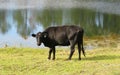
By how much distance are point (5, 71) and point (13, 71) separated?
10.1 inches

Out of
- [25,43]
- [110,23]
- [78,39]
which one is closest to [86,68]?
[78,39]

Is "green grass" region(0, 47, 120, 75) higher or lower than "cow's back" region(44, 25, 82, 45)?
lower

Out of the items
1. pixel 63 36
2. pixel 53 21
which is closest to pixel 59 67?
pixel 63 36

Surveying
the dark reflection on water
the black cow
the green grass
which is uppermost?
the black cow

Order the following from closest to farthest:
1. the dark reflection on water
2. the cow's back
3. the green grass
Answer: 1. the green grass
2. the cow's back
3. the dark reflection on water

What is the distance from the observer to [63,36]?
1345 cm

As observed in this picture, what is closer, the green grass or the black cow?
the green grass

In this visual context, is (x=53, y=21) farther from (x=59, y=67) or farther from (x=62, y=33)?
(x=59, y=67)

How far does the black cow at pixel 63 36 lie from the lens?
13273 millimetres

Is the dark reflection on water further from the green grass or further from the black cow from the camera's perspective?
the green grass

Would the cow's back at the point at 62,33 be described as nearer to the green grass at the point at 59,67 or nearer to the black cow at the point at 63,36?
the black cow at the point at 63,36

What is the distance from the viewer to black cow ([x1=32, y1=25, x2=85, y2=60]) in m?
13.3

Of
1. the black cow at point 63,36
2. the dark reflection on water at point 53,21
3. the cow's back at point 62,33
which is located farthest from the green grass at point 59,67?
the dark reflection on water at point 53,21

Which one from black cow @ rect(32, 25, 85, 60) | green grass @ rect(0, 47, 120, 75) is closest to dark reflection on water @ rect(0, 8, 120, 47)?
black cow @ rect(32, 25, 85, 60)
